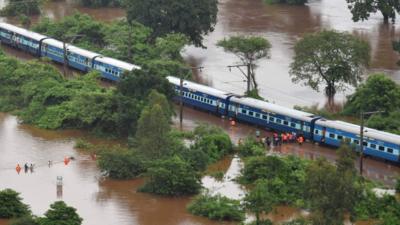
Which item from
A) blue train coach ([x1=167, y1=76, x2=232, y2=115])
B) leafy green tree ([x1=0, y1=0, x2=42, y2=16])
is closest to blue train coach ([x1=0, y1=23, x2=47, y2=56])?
leafy green tree ([x1=0, y1=0, x2=42, y2=16])

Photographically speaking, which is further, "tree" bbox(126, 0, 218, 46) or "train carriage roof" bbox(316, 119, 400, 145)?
"tree" bbox(126, 0, 218, 46)

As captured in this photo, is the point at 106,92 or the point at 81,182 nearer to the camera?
the point at 81,182

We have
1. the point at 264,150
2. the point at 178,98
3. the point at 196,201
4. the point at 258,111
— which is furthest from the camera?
the point at 178,98

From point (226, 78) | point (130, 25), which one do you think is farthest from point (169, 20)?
point (226, 78)

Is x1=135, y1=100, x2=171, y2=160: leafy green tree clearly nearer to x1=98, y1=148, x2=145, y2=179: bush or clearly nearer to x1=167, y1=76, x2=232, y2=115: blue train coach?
x1=98, y1=148, x2=145, y2=179: bush

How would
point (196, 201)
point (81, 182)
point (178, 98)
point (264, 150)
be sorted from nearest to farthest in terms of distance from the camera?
point (196, 201), point (81, 182), point (264, 150), point (178, 98)

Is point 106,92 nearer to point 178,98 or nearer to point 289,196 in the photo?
point 178,98

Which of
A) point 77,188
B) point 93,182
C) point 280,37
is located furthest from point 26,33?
point 77,188
